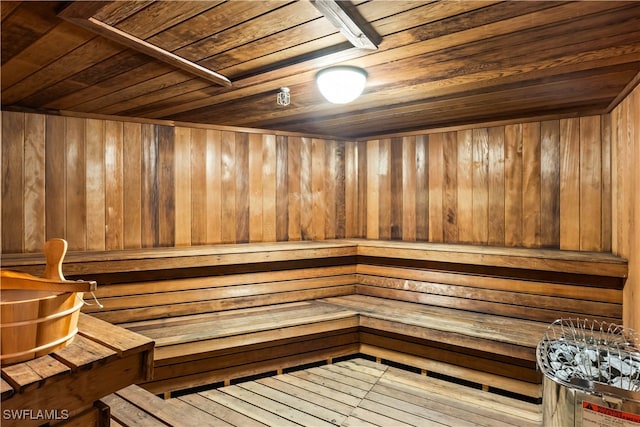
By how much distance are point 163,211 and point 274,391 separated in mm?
1777

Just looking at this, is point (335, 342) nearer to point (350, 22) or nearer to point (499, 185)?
point (499, 185)

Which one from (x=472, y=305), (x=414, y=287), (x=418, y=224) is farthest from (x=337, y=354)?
(x=418, y=224)

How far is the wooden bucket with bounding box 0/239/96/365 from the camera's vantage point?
96cm

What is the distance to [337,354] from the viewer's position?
9.20 ft

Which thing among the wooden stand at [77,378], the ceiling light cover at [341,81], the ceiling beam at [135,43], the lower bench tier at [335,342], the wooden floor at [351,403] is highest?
the ceiling beam at [135,43]

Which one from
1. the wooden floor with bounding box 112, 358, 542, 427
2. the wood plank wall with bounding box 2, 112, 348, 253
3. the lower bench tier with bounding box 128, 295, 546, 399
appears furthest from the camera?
the wood plank wall with bounding box 2, 112, 348, 253

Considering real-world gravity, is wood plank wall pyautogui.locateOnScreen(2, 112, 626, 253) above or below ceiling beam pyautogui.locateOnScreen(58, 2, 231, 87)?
below

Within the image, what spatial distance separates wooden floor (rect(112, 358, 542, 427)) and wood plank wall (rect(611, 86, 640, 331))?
887mm

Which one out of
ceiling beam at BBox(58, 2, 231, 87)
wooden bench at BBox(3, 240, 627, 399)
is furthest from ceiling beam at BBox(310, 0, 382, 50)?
wooden bench at BBox(3, 240, 627, 399)

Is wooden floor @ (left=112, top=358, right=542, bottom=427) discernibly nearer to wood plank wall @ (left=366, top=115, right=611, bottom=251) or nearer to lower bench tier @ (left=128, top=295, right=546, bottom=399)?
lower bench tier @ (left=128, top=295, right=546, bottom=399)

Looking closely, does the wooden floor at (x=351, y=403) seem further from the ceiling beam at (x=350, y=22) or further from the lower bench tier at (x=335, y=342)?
the ceiling beam at (x=350, y=22)

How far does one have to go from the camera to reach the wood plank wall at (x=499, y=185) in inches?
110

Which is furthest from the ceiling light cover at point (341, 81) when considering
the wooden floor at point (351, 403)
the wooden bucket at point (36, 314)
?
the wooden floor at point (351, 403)

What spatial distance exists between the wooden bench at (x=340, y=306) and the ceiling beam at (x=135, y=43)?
1332mm
